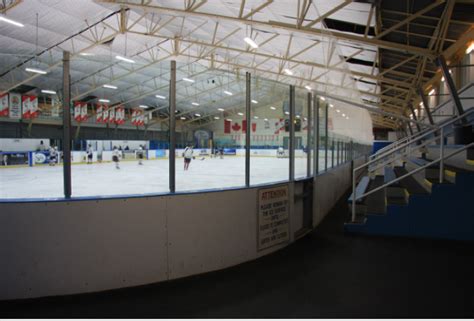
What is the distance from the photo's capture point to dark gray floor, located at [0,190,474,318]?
324 cm

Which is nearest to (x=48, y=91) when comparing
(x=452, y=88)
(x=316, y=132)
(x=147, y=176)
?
(x=147, y=176)

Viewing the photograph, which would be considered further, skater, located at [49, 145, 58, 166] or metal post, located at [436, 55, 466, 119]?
metal post, located at [436, 55, 466, 119]

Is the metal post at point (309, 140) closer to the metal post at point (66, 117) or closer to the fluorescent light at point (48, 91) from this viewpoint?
the metal post at point (66, 117)

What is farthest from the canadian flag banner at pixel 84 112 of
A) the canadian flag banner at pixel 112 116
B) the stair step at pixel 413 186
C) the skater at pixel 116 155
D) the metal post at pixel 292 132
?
the stair step at pixel 413 186

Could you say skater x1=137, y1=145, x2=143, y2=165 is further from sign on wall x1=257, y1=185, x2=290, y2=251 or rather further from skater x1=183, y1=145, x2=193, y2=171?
sign on wall x1=257, y1=185, x2=290, y2=251

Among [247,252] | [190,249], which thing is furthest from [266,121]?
[190,249]

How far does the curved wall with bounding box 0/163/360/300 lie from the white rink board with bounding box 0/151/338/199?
44cm

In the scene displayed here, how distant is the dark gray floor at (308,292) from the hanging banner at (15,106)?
6.50 feet

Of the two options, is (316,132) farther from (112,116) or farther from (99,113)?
(99,113)

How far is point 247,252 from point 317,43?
1404 centimetres

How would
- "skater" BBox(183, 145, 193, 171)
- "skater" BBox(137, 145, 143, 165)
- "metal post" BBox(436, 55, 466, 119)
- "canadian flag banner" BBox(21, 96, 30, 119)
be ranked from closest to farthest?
"canadian flag banner" BBox(21, 96, 30, 119) < "skater" BBox(183, 145, 193, 171) < "skater" BBox(137, 145, 143, 165) < "metal post" BBox(436, 55, 466, 119)

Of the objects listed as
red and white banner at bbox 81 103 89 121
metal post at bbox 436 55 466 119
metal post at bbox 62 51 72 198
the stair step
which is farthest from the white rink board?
metal post at bbox 436 55 466 119

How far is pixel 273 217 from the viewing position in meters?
5.28

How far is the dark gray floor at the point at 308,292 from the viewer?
10.6 feet
